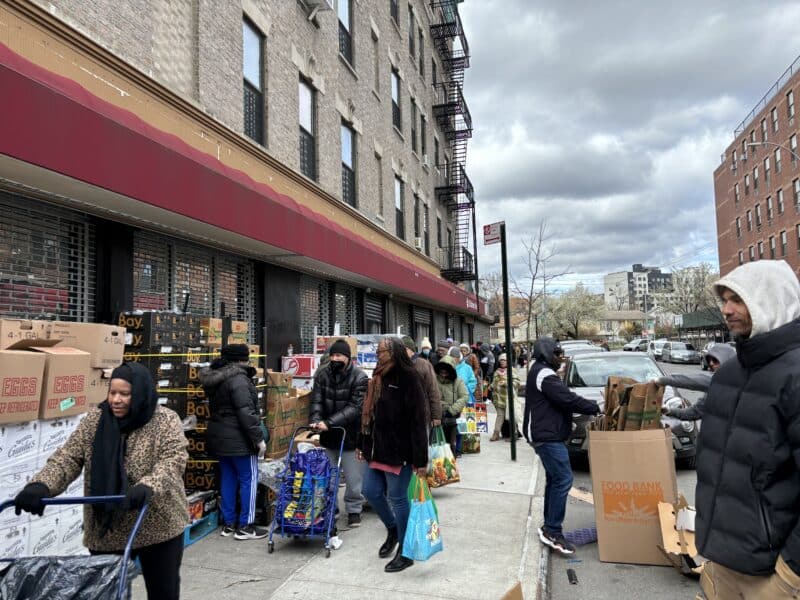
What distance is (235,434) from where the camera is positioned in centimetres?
534

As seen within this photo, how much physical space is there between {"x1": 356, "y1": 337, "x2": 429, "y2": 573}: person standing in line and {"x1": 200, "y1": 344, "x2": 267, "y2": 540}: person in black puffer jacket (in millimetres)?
1174

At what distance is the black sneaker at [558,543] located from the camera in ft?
16.5

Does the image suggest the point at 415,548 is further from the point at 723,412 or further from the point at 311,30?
the point at 311,30

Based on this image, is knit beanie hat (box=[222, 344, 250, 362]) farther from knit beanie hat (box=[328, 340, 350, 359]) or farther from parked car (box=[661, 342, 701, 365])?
parked car (box=[661, 342, 701, 365])

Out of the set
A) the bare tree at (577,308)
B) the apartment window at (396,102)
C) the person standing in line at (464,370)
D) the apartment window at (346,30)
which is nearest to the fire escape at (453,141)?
the apartment window at (396,102)

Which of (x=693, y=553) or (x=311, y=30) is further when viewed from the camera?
(x=311, y=30)

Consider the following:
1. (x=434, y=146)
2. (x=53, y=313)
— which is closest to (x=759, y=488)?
(x=53, y=313)

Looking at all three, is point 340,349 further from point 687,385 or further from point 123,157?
point 687,385

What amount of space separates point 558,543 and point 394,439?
1.82 meters

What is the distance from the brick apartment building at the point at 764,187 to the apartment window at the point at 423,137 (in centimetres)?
2548

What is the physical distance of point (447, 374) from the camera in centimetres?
839

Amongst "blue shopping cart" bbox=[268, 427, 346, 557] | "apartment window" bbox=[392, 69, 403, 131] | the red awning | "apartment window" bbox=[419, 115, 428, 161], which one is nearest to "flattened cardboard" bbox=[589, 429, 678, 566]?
"blue shopping cart" bbox=[268, 427, 346, 557]

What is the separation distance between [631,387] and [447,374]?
370cm

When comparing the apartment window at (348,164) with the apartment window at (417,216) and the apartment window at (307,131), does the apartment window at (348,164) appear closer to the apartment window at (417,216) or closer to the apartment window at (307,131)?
the apartment window at (307,131)
